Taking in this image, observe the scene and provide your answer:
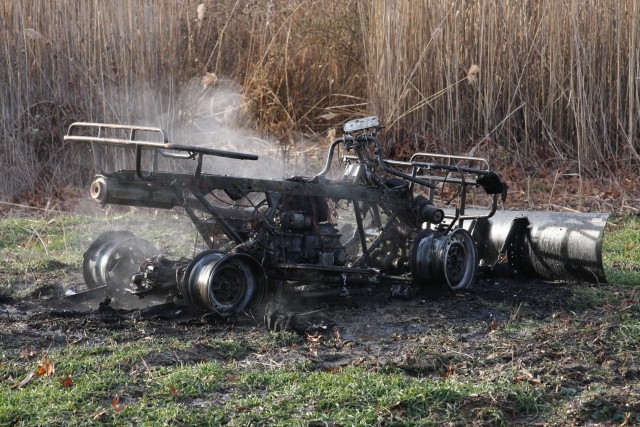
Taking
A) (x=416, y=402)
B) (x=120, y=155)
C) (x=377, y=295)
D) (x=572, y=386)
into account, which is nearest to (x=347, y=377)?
(x=416, y=402)

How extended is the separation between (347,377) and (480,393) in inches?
27.3

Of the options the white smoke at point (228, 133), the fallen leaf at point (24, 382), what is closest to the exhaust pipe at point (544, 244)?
the white smoke at point (228, 133)

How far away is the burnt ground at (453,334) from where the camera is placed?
16.2 feet

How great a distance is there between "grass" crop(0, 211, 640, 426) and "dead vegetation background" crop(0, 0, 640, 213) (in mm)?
5559

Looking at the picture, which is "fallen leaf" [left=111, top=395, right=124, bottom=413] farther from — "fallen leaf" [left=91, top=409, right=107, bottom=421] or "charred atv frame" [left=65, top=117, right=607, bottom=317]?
"charred atv frame" [left=65, top=117, right=607, bottom=317]

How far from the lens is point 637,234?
33.1ft

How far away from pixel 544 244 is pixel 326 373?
365 centimetres

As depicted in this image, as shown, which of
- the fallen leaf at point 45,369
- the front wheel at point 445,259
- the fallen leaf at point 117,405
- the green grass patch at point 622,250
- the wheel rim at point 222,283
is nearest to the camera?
the fallen leaf at point 117,405

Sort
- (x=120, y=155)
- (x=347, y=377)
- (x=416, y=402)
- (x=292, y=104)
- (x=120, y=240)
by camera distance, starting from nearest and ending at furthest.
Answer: (x=416, y=402), (x=347, y=377), (x=120, y=240), (x=120, y=155), (x=292, y=104)

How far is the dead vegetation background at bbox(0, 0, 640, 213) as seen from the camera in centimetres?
1216

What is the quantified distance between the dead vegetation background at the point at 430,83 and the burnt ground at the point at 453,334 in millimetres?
4653

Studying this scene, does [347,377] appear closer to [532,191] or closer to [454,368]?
[454,368]

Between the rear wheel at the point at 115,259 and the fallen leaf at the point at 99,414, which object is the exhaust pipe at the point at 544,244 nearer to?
the rear wheel at the point at 115,259

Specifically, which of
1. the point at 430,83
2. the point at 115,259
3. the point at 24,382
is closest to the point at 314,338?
the point at 24,382
